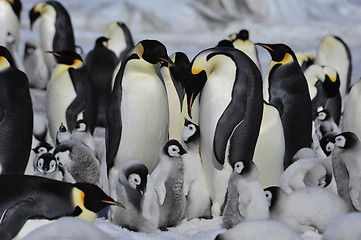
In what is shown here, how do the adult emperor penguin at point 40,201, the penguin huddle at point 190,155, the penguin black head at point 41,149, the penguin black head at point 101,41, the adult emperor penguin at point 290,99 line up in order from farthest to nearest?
the penguin black head at point 101,41, the adult emperor penguin at point 290,99, the penguin black head at point 41,149, the penguin huddle at point 190,155, the adult emperor penguin at point 40,201

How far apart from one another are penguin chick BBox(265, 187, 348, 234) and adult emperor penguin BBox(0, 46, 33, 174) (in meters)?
1.54

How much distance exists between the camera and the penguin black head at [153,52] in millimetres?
4758

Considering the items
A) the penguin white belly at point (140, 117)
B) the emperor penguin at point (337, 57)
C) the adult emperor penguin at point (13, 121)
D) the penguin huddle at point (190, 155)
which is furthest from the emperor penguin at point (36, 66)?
the adult emperor penguin at point (13, 121)

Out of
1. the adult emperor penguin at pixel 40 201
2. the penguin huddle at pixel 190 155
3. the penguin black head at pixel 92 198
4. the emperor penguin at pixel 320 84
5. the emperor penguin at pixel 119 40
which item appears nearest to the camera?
the adult emperor penguin at pixel 40 201

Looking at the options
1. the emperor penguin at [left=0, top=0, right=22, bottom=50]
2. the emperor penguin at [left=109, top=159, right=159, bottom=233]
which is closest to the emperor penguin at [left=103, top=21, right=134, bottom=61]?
the emperor penguin at [left=0, top=0, right=22, bottom=50]

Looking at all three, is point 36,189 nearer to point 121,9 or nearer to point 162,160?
point 162,160

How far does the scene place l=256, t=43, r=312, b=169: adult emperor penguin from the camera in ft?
17.6

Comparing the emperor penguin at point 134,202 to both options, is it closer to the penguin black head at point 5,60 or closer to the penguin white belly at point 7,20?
the penguin black head at point 5,60

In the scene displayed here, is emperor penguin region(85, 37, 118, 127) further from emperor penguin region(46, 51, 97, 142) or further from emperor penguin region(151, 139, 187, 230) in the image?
emperor penguin region(151, 139, 187, 230)

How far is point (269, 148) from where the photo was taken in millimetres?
4785

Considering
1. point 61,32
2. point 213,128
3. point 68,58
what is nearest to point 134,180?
point 213,128

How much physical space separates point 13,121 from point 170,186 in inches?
41.5

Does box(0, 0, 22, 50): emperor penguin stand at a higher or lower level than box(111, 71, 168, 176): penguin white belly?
lower

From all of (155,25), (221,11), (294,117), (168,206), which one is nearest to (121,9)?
(155,25)
